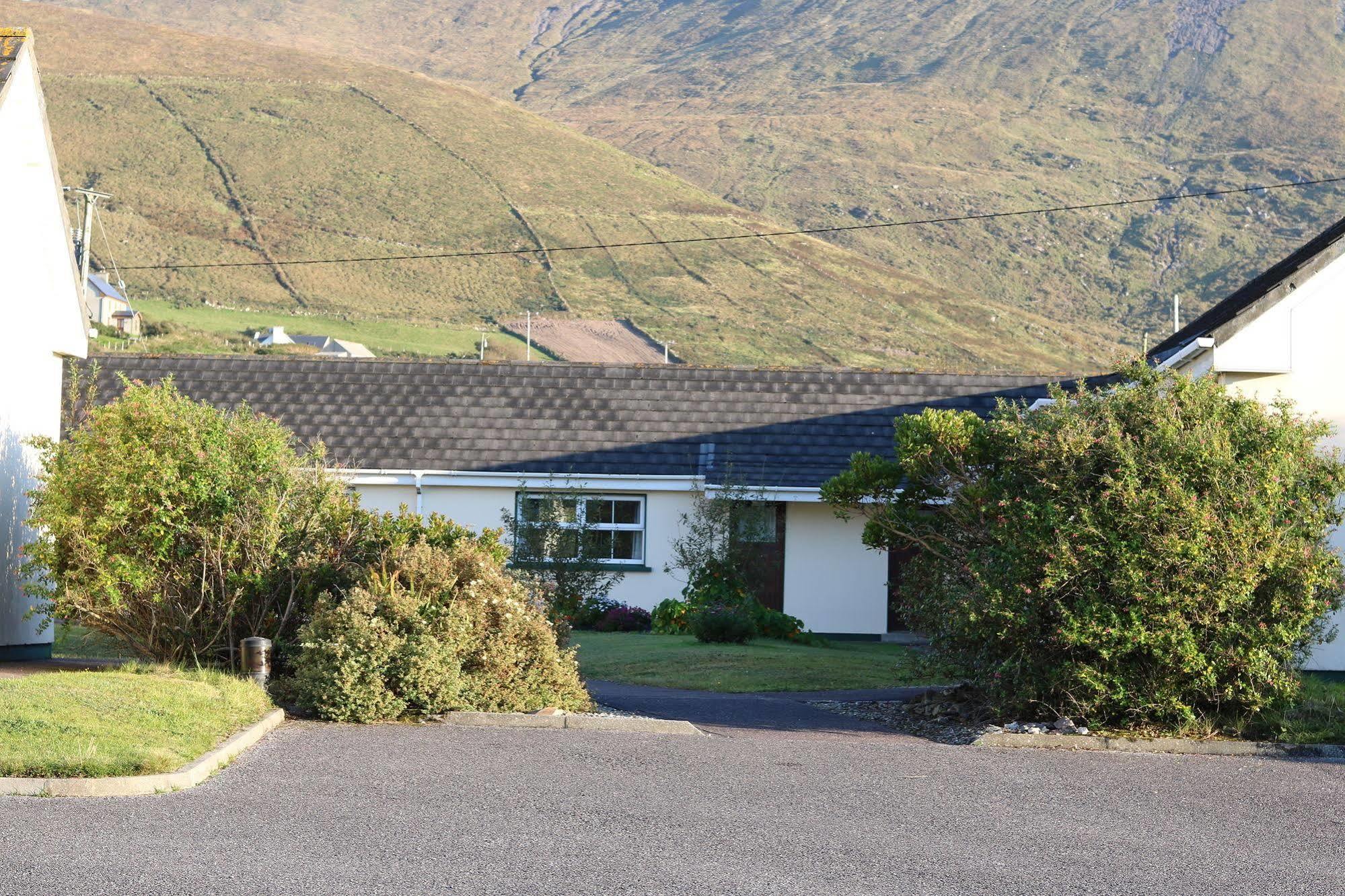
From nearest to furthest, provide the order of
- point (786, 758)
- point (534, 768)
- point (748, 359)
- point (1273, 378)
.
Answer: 1. point (534, 768)
2. point (786, 758)
3. point (1273, 378)
4. point (748, 359)

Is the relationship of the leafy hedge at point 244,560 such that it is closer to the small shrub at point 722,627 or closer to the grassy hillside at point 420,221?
the small shrub at point 722,627

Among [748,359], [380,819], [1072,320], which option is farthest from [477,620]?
[1072,320]

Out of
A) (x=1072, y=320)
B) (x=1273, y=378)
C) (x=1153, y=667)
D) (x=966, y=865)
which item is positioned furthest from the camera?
(x=1072, y=320)

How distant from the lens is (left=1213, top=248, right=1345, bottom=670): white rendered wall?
16625 mm

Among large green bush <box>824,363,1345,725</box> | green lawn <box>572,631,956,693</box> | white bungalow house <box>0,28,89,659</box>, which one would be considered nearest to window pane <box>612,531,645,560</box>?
green lawn <box>572,631,956,693</box>

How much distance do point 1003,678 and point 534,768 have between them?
477cm

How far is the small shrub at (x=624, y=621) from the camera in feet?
79.3

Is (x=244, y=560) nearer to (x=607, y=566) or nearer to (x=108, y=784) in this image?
(x=108, y=784)

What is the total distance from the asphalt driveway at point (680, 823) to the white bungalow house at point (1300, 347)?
5769 millimetres

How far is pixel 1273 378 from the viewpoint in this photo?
16.8 meters

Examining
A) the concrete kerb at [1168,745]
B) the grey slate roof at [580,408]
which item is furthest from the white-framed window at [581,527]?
the concrete kerb at [1168,745]

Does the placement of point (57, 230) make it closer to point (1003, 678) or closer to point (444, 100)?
point (1003, 678)

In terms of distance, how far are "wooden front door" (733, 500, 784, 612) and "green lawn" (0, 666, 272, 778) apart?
452 inches

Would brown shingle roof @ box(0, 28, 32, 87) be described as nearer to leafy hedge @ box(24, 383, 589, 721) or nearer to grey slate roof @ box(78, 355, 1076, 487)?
leafy hedge @ box(24, 383, 589, 721)
